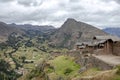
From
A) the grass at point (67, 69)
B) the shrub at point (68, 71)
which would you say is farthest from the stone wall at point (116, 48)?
Result: the shrub at point (68, 71)

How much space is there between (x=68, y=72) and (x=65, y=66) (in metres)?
7.78

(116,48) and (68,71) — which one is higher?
(116,48)

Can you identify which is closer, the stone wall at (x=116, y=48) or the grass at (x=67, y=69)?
the grass at (x=67, y=69)

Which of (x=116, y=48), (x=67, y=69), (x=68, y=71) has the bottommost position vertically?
(x=68, y=71)

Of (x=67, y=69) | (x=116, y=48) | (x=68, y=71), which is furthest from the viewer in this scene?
(x=67, y=69)

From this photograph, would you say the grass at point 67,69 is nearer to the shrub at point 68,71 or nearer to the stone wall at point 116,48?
the shrub at point 68,71

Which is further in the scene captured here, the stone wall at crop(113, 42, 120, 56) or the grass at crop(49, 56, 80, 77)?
the stone wall at crop(113, 42, 120, 56)

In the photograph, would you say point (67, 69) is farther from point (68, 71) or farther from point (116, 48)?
point (116, 48)

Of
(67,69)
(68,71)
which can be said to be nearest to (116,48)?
(68,71)

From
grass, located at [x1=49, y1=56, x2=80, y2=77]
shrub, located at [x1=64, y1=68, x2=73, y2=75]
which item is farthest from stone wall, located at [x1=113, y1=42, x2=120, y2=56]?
shrub, located at [x1=64, y1=68, x2=73, y2=75]

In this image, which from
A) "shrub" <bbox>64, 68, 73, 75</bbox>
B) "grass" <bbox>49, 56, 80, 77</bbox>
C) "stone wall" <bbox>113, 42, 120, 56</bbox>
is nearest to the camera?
"grass" <bbox>49, 56, 80, 77</bbox>

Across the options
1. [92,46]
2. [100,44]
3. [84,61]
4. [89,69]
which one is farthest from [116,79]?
[92,46]

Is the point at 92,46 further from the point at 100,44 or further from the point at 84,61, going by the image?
the point at 84,61

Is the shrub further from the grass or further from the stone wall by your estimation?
the stone wall
